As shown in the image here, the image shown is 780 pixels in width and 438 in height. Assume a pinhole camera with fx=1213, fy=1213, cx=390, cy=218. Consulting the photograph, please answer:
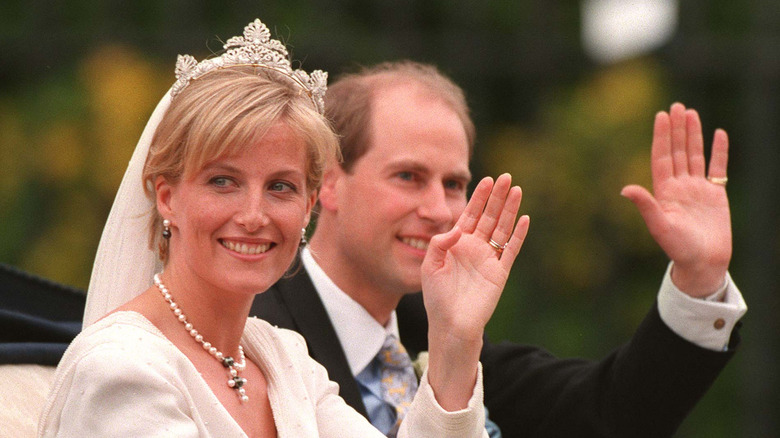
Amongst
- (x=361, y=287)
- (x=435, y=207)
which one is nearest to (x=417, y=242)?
(x=435, y=207)

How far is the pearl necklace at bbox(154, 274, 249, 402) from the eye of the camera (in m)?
2.50

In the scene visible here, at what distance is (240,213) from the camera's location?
2465mm

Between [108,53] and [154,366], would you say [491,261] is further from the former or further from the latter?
[108,53]

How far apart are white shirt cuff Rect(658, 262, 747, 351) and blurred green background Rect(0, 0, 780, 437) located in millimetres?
4081

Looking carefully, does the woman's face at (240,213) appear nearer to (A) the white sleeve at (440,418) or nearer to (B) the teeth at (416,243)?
(A) the white sleeve at (440,418)

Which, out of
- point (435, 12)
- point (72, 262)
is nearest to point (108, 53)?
point (72, 262)

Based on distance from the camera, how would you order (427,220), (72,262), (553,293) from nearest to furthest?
1. (427,220)
2. (72,262)
3. (553,293)

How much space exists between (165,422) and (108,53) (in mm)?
6127

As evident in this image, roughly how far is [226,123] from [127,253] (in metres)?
0.50

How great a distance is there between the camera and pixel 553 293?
819cm

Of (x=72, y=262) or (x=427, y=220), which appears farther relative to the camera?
(x=72, y=262)

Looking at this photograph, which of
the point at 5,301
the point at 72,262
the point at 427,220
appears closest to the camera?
the point at 5,301

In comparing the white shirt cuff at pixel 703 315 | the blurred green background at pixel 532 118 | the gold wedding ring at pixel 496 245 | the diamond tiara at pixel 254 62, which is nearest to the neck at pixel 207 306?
the diamond tiara at pixel 254 62

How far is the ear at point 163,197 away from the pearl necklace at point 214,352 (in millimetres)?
136
